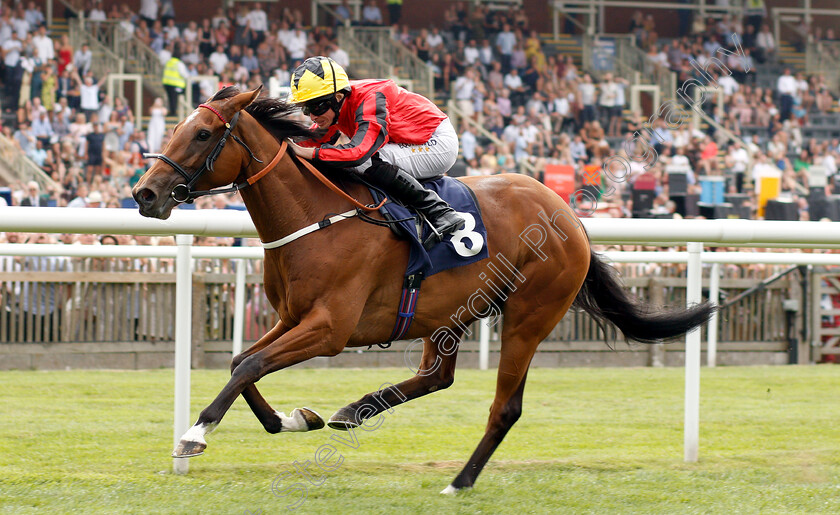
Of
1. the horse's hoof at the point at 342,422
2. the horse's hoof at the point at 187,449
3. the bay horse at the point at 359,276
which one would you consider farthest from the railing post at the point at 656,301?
the horse's hoof at the point at 187,449

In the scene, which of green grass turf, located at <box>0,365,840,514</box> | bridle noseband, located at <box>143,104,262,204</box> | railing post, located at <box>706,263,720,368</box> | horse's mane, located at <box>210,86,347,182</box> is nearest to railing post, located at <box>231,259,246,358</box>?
green grass turf, located at <box>0,365,840,514</box>

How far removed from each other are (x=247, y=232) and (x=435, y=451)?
62.8 inches

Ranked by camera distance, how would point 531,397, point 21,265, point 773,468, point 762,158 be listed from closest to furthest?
point 773,468
point 531,397
point 21,265
point 762,158

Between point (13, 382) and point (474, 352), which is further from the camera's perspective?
point (474, 352)

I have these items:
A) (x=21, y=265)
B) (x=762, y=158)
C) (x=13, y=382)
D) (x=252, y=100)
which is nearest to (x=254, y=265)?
(x=21, y=265)

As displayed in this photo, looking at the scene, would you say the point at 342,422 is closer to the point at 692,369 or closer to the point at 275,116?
the point at 275,116

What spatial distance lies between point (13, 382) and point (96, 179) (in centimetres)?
530

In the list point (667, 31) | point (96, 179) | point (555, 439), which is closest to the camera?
point (555, 439)

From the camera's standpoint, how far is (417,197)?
421 centimetres

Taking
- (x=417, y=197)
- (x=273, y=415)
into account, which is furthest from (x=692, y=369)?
(x=273, y=415)

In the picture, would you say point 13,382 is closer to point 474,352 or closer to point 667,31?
point 474,352

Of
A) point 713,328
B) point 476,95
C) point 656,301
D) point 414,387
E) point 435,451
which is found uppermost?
point 476,95

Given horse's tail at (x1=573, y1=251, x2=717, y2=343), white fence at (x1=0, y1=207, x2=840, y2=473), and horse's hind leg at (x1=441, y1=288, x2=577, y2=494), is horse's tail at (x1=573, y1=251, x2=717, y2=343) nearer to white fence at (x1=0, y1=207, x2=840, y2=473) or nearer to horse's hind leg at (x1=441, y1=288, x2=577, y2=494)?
white fence at (x1=0, y1=207, x2=840, y2=473)

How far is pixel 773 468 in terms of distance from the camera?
15.3 feet
